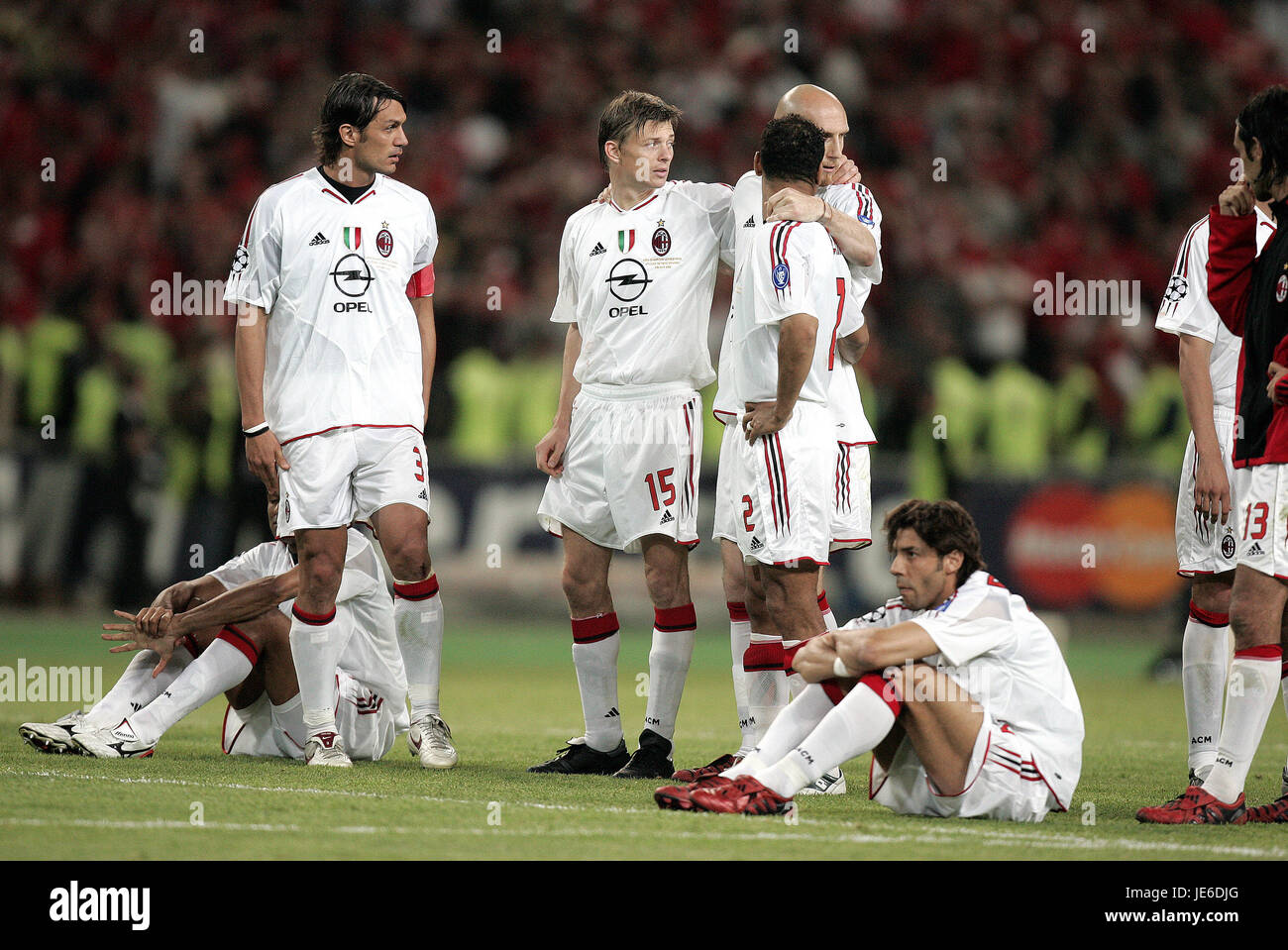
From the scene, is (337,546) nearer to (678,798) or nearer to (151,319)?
(678,798)

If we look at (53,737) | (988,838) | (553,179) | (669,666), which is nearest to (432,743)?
(669,666)

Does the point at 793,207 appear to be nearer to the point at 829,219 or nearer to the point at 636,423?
the point at 829,219

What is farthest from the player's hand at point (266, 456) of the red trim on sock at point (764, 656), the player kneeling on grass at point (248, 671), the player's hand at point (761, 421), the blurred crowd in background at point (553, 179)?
the blurred crowd in background at point (553, 179)

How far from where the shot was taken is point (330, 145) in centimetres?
648

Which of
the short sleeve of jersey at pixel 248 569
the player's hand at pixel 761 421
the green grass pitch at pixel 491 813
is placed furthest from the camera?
the short sleeve of jersey at pixel 248 569

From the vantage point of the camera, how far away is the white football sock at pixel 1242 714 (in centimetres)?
523

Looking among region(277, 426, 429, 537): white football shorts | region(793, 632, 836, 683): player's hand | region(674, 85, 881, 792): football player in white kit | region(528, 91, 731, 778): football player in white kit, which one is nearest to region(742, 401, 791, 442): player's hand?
region(674, 85, 881, 792): football player in white kit

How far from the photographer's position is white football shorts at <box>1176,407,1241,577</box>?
578cm

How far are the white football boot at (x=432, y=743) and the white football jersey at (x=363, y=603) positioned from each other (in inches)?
8.5

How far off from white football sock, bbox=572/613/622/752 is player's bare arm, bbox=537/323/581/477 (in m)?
0.64

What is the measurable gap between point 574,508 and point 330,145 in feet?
5.69

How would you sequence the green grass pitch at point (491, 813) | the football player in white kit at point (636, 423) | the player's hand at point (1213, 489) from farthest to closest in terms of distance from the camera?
the football player in white kit at point (636, 423)
the player's hand at point (1213, 489)
the green grass pitch at point (491, 813)

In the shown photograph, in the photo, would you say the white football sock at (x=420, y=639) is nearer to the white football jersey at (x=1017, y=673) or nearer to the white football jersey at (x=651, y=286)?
the white football jersey at (x=651, y=286)

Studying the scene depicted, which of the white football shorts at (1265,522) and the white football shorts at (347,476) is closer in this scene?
the white football shorts at (1265,522)
